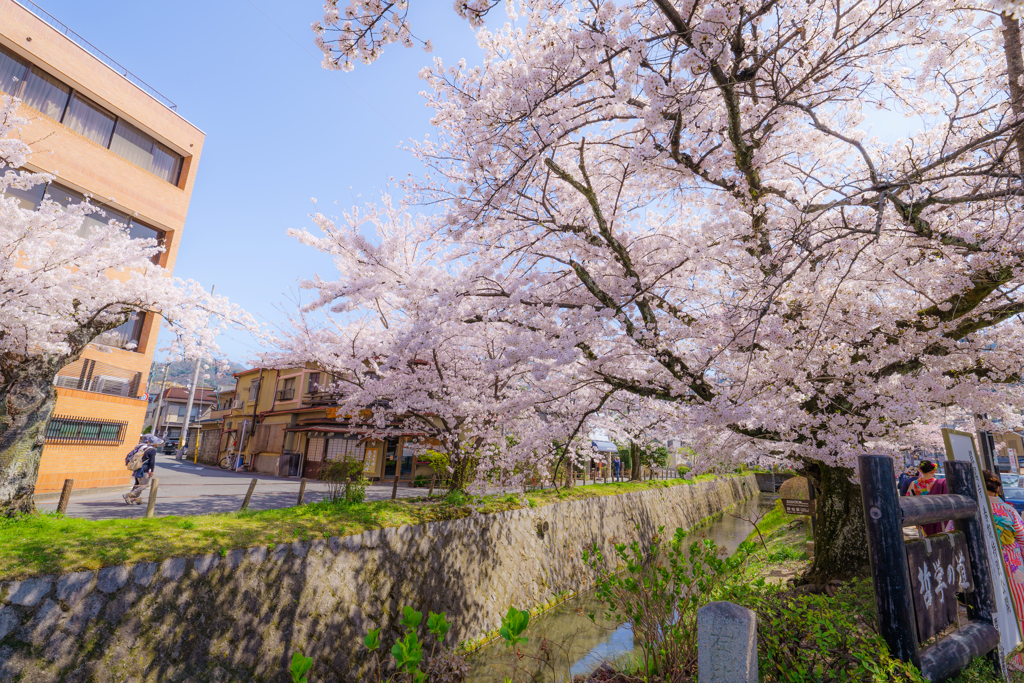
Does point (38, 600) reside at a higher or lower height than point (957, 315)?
lower

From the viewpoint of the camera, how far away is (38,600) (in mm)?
4758

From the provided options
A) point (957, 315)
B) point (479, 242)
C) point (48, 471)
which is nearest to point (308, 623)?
point (479, 242)

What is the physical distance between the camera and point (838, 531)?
26.5 feet

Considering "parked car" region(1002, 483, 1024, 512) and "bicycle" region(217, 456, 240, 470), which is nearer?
"parked car" region(1002, 483, 1024, 512)

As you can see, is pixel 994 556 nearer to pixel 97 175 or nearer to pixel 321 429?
pixel 97 175

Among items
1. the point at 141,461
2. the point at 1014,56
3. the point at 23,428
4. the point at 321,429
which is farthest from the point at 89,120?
the point at 1014,56

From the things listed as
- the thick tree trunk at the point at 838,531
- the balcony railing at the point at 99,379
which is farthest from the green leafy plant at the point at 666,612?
the balcony railing at the point at 99,379

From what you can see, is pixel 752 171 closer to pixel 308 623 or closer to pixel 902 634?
pixel 902 634

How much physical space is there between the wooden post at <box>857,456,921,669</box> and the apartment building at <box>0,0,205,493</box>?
18.8 m

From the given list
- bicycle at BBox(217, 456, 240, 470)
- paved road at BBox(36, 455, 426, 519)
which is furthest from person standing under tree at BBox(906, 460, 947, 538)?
bicycle at BBox(217, 456, 240, 470)

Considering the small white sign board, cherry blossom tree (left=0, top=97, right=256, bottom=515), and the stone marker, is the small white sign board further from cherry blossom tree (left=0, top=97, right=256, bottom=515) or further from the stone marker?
cherry blossom tree (left=0, top=97, right=256, bottom=515)

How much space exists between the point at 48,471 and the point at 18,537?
1150 centimetres

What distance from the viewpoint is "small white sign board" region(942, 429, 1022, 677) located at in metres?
3.52

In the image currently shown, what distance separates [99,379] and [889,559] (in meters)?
21.0
